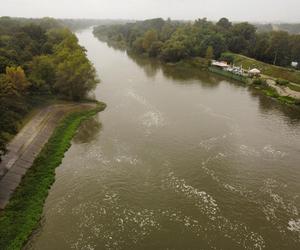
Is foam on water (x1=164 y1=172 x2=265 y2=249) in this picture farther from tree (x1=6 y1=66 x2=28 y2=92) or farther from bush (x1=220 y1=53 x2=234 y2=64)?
bush (x1=220 y1=53 x2=234 y2=64)

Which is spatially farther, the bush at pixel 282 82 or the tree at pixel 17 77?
the bush at pixel 282 82

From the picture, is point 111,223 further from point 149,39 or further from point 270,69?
point 149,39

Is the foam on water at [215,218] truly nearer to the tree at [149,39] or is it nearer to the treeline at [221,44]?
the treeline at [221,44]

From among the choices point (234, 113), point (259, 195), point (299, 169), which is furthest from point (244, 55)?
point (259, 195)

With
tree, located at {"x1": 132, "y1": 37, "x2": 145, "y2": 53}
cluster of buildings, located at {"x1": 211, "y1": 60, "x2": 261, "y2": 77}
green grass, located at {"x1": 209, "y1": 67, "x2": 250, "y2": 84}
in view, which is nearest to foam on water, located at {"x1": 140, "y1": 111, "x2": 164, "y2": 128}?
green grass, located at {"x1": 209, "y1": 67, "x2": 250, "y2": 84}

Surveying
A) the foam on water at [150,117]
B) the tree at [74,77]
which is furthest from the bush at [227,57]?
the tree at [74,77]

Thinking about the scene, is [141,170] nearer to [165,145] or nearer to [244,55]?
[165,145]
